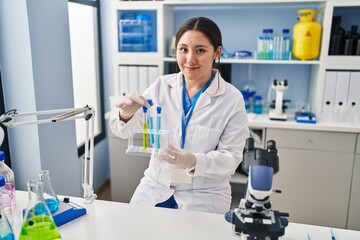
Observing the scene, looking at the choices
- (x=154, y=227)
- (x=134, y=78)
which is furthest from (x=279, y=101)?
(x=154, y=227)

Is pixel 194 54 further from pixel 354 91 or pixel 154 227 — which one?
pixel 354 91

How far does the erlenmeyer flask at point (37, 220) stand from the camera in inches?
39.5

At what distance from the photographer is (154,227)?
1.18 metres

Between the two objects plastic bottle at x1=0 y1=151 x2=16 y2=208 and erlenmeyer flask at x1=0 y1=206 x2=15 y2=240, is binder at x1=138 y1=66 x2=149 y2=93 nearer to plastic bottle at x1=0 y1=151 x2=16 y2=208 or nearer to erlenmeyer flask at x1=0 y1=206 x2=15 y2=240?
plastic bottle at x1=0 y1=151 x2=16 y2=208

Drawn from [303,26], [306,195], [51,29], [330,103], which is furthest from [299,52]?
[51,29]

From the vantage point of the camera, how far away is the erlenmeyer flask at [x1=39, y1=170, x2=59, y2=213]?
112cm

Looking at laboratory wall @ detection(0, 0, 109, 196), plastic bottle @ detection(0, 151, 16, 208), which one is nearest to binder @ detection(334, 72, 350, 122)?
laboratory wall @ detection(0, 0, 109, 196)

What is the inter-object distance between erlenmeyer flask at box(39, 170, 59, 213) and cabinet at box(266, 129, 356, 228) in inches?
64.4

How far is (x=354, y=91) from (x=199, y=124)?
4.63 feet

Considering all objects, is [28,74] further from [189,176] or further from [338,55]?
[338,55]

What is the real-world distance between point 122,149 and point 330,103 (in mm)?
1611

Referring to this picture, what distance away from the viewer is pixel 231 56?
2740mm

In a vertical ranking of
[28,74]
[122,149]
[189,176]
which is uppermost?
[28,74]

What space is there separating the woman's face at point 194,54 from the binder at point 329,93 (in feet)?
3.90
